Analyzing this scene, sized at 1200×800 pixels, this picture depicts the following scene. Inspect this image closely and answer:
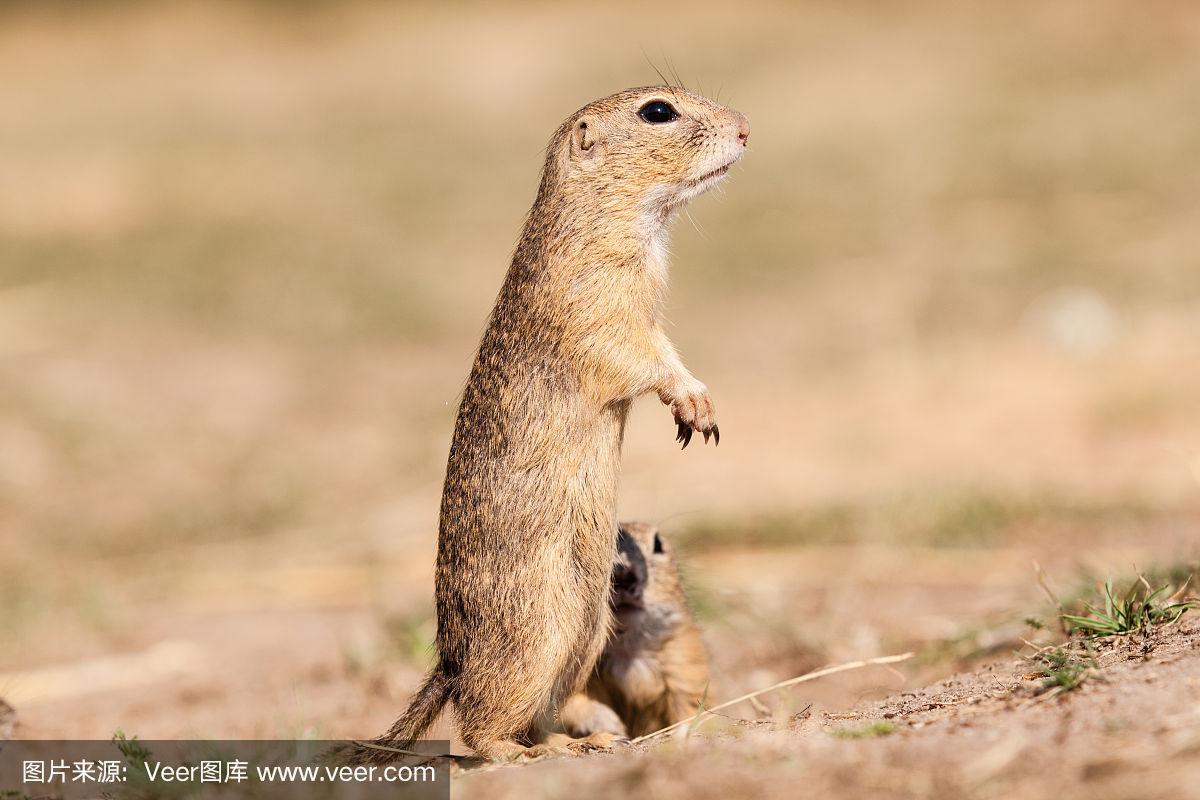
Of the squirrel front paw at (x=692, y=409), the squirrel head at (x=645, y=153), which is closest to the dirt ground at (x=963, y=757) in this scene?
the squirrel front paw at (x=692, y=409)

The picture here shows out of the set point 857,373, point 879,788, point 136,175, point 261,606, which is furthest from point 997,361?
point 136,175

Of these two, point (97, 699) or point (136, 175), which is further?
point (136, 175)

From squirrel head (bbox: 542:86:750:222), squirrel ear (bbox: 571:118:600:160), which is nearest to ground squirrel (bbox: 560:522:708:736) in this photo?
squirrel head (bbox: 542:86:750:222)

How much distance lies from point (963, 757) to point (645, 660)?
1.65 metres

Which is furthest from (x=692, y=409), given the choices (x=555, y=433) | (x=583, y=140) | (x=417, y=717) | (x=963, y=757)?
(x=963, y=757)

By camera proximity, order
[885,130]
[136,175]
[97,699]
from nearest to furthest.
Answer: [97,699], [136,175], [885,130]

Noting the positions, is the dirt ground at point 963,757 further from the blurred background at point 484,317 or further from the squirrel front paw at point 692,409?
the blurred background at point 484,317

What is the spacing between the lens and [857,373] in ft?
30.0

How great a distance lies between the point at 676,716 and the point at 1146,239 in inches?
349

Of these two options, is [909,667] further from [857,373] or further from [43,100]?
[43,100]

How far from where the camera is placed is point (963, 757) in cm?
252

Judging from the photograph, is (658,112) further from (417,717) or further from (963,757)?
(963,757)

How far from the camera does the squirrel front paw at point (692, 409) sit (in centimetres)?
360

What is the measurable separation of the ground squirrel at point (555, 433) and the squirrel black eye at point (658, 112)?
102 millimetres
